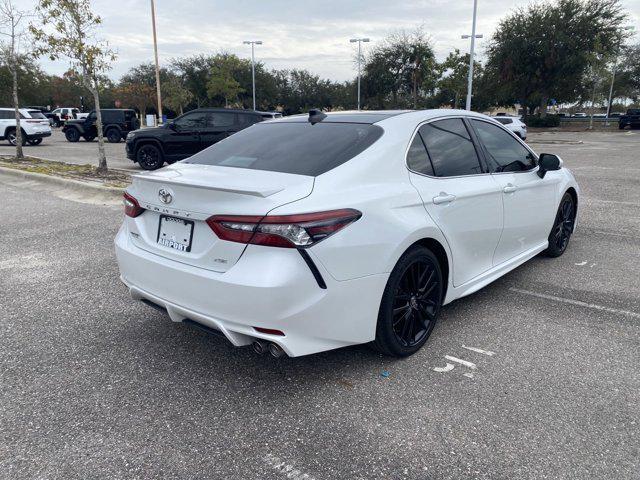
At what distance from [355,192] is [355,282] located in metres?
0.50

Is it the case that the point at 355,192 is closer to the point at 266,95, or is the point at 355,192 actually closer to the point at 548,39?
the point at 548,39

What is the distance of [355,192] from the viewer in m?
2.79

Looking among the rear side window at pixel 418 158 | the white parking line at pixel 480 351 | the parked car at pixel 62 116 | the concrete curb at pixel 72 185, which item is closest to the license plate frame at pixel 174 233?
the rear side window at pixel 418 158

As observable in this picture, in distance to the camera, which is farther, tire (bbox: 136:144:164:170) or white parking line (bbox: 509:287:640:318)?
tire (bbox: 136:144:164:170)

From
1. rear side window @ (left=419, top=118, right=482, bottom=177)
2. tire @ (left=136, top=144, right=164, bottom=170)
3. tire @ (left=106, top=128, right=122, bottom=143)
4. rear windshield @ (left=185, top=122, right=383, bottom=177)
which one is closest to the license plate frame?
rear windshield @ (left=185, top=122, right=383, bottom=177)

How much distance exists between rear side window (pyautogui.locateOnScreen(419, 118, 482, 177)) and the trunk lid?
44.0 inches

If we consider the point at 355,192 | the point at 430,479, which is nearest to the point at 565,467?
the point at 430,479

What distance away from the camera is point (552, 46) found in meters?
40.4

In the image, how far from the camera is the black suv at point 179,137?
13.0m

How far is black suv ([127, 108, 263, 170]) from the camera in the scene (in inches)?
514

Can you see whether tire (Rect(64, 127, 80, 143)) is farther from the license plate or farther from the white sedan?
the license plate

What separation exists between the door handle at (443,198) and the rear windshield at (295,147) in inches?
22.3

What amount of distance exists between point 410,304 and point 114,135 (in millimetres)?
25677

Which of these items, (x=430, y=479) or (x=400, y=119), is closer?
(x=430, y=479)
